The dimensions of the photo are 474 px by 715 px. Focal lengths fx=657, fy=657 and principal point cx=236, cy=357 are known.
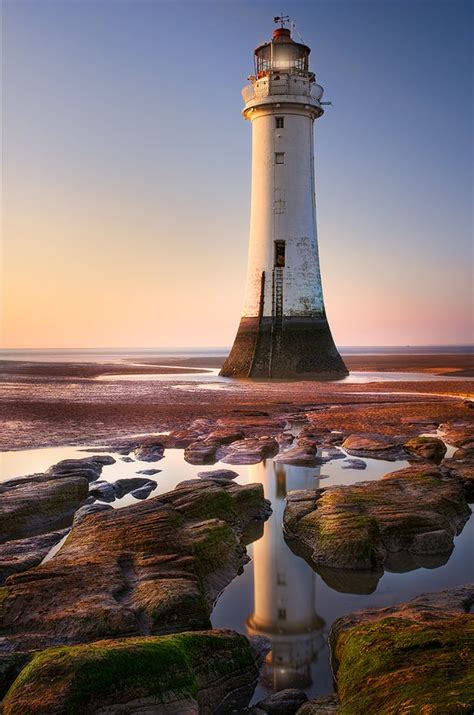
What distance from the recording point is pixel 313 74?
2891 cm

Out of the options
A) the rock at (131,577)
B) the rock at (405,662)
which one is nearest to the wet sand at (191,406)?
the rock at (131,577)

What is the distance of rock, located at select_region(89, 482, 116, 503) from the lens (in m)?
10.4

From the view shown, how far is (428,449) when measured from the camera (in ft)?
43.9

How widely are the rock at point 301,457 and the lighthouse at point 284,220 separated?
631 inches

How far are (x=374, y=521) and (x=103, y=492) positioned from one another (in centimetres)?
449

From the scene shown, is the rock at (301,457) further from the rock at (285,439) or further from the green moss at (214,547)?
the green moss at (214,547)

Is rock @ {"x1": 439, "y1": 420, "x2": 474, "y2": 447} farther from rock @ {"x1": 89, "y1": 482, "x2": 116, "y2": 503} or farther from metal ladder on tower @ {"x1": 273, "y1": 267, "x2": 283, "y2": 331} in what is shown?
metal ladder on tower @ {"x1": 273, "y1": 267, "x2": 283, "y2": 331}

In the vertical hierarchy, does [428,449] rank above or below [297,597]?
above

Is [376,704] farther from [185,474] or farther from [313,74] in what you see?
[313,74]

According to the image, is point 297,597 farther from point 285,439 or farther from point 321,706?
point 285,439

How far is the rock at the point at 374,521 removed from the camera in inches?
313

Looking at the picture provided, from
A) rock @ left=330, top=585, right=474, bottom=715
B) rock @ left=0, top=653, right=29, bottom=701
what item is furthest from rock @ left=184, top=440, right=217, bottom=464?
rock @ left=0, top=653, right=29, bottom=701

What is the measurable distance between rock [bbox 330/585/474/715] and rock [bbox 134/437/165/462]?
8300 mm

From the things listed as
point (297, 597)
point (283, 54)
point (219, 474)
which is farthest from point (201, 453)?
point (283, 54)
